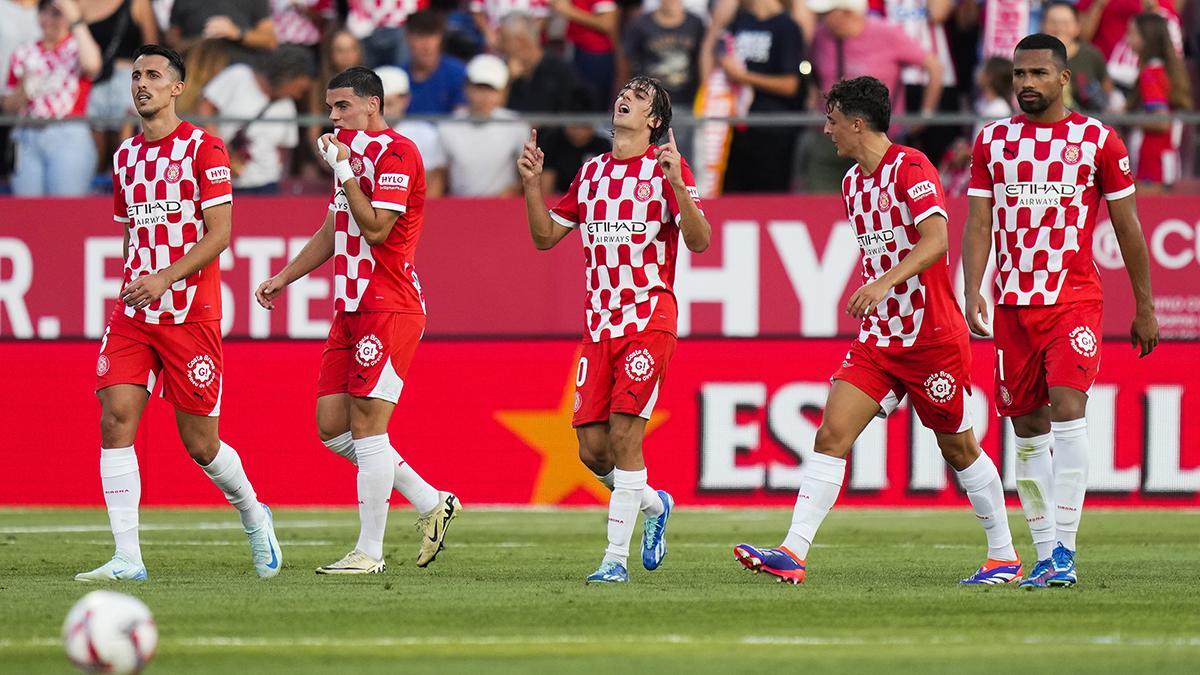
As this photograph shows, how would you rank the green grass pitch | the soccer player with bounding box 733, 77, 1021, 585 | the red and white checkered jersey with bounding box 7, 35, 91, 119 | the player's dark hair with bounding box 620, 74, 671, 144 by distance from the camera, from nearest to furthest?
the green grass pitch
the soccer player with bounding box 733, 77, 1021, 585
the player's dark hair with bounding box 620, 74, 671, 144
the red and white checkered jersey with bounding box 7, 35, 91, 119

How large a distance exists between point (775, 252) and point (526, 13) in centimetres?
337

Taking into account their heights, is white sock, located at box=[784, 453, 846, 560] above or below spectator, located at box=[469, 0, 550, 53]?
below

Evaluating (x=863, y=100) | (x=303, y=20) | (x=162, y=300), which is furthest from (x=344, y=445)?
(x=303, y=20)

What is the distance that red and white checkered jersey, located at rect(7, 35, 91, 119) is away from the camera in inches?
625

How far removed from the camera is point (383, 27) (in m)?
16.8

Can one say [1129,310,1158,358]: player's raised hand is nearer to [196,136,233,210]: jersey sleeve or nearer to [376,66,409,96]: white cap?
[196,136,233,210]: jersey sleeve

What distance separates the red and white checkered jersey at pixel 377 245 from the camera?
959cm

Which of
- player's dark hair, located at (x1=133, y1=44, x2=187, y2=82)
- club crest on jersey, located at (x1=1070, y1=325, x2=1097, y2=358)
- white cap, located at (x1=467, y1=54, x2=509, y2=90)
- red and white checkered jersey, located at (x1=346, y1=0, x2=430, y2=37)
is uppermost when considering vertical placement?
red and white checkered jersey, located at (x1=346, y1=0, x2=430, y2=37)

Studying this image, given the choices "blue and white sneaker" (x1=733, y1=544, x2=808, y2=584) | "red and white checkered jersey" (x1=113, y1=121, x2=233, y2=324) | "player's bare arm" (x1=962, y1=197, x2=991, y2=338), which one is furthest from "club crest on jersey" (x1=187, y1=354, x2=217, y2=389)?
"player's bare arm" (x1=962, y1=197, x2=991, y2=338)

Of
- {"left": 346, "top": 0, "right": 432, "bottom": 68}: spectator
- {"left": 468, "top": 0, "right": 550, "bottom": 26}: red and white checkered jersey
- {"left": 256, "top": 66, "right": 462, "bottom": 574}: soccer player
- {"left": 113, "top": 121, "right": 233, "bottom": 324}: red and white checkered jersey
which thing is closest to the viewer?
{"left": 113, "top": 121, "right": 233, "bottom": 324}: red and white checkered jersey

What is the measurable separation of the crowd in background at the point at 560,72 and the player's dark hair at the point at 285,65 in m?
A: 0.02

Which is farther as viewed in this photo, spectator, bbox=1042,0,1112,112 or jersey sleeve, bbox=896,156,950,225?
spectator, bbox=1042,0,1112,112

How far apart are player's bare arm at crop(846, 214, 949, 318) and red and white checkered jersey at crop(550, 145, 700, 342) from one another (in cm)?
106

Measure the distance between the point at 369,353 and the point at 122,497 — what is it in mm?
1365
